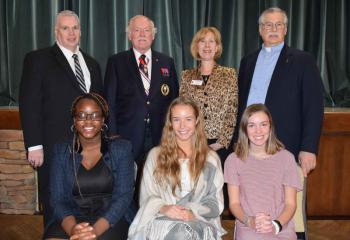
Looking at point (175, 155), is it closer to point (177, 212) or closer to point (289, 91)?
point (177, 212)

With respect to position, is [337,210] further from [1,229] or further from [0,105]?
[0,105]

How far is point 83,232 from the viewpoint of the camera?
2137 mm

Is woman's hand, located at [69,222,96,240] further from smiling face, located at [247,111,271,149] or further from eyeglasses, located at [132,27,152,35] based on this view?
eyeglasses, located at [132,27,152,35]

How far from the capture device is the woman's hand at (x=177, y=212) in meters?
2.21

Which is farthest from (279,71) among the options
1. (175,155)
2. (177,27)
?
(177,27)

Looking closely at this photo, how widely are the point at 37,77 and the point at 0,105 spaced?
78.5 inches

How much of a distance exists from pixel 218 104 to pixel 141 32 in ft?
2.49

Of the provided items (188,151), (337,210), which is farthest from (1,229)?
(337,210)

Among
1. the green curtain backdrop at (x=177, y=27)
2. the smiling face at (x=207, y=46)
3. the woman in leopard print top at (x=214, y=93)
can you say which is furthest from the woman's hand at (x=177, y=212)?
the green curtain backdrop at (x=177, y=27)

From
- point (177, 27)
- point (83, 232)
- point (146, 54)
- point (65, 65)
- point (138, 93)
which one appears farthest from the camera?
point (177, 27)

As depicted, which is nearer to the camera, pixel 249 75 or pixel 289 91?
→ pixel 289 91

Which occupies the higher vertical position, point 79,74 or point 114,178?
point 79,74

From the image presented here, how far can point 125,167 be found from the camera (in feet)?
7.91

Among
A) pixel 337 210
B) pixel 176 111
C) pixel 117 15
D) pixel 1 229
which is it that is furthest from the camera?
pixel 117 15
